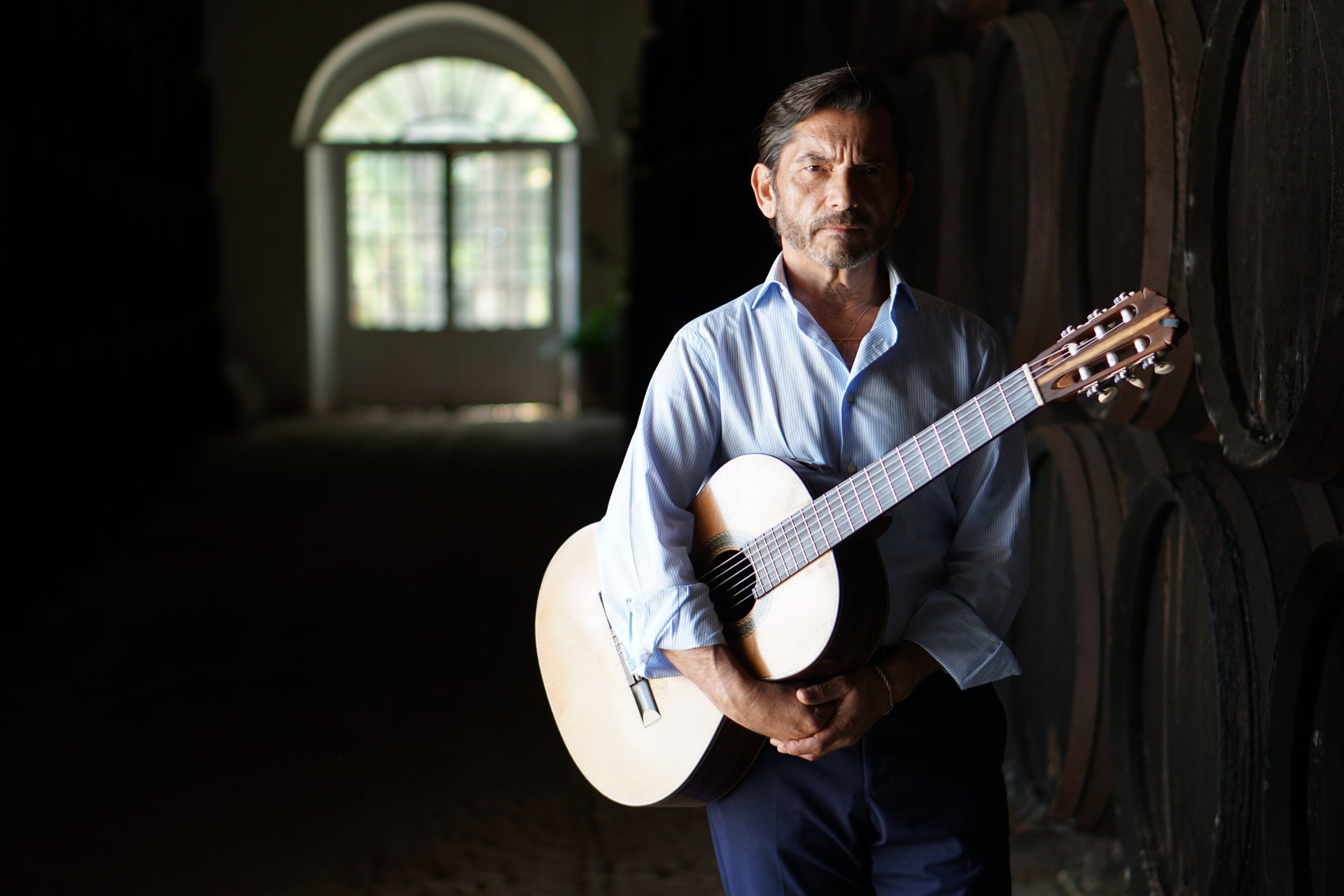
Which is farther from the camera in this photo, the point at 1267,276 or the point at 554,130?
the point at 554,130

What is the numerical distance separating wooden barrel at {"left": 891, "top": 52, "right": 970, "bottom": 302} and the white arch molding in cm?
889

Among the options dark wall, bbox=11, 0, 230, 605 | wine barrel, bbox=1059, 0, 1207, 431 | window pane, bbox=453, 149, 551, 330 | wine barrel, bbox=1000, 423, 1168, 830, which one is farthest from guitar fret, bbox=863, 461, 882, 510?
window pane, bbox=453, 149, 551, 330

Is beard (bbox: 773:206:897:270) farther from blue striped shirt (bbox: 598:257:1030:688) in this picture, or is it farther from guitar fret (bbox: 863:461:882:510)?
guitar fret (bbox: 863:461:882:510)

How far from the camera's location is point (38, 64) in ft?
16.7

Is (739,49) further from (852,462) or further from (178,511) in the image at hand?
(852,462)

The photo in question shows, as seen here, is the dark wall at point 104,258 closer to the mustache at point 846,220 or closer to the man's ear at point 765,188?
the man's ear at point 765,188

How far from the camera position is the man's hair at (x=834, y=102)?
1.43 metres

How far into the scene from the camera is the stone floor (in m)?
2.77

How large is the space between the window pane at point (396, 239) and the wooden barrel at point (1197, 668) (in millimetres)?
10819

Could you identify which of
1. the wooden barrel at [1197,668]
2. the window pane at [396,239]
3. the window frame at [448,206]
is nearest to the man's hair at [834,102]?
the wooden barrel at [1197,668]

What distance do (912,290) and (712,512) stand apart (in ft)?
1.10

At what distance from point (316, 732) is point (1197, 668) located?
7.73 ft

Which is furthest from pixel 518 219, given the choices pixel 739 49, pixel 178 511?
pixel 739 49

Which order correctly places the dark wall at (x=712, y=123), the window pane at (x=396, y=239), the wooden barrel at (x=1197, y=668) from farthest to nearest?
the window pane at (x=396, y=239) → the dark wall at (x=712, y=123) → the wooden barrel at (x=1197, y=668)
